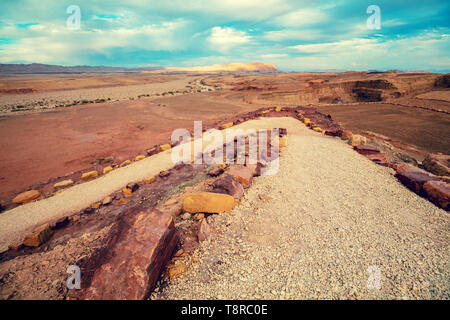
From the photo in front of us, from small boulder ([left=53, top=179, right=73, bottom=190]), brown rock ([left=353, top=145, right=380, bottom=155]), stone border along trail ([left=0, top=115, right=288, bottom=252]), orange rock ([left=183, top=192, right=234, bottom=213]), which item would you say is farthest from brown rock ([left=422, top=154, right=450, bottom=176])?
small boulder ([left=53, top=179, right=73, bottom=190])

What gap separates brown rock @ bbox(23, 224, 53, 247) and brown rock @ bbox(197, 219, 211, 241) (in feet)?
14.9

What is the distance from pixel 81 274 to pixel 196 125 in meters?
15.9

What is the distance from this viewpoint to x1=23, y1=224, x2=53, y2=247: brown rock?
5164 millimetres

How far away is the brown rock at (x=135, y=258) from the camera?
108 inches

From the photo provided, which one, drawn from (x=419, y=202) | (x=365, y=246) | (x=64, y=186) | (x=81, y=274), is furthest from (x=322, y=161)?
(x=64, y=186)

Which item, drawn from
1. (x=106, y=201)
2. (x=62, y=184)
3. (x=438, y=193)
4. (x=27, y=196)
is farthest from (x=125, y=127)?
(x=438, y=193)

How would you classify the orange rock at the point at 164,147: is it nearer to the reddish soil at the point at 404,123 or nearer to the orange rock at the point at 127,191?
the orange rock at the point at 127,191

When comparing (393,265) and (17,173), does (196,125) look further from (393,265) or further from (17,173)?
(393,265)

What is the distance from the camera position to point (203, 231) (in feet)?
13.1

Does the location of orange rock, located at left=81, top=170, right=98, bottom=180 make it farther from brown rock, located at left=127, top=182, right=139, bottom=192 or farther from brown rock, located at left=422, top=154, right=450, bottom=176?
brown rock, located at left=422, top=154, right=450, bottom=176

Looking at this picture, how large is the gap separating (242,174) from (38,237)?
220 inches

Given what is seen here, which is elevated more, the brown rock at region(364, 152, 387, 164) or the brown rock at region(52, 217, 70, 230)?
the brown rock at region(364, 152, 387, 164)

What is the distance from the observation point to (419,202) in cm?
480

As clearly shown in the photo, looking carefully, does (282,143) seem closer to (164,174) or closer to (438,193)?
(438,193)
